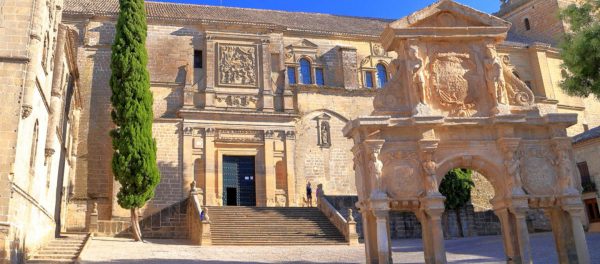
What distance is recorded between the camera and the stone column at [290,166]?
24.7m

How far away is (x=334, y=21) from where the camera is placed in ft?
105

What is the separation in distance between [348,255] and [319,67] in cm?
1419

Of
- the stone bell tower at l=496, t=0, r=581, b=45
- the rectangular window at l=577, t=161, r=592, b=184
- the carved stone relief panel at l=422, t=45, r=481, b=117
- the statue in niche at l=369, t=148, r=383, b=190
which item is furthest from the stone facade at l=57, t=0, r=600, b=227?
the stone bell tower at l=496, t=0, r=581, b=45

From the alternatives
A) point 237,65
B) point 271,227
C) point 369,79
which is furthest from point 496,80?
point 369,79

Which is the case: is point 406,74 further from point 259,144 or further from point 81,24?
point 81,24

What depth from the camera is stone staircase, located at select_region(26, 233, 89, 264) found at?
1428cm

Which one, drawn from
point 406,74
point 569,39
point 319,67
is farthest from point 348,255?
point 319,67

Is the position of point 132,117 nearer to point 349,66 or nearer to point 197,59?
point 197,59

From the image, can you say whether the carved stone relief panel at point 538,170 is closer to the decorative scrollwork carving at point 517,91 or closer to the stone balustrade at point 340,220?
the decorative scrollwork carving at point 517,91

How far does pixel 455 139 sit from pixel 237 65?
16444mm

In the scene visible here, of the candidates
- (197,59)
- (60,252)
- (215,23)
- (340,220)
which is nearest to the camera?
(60,252)

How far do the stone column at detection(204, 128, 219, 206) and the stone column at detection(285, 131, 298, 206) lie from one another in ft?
11.1

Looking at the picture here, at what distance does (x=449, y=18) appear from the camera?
40.2 feet

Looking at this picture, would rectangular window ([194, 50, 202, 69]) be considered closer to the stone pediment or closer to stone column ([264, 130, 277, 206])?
stone column ([264, 130, 277, 206])
